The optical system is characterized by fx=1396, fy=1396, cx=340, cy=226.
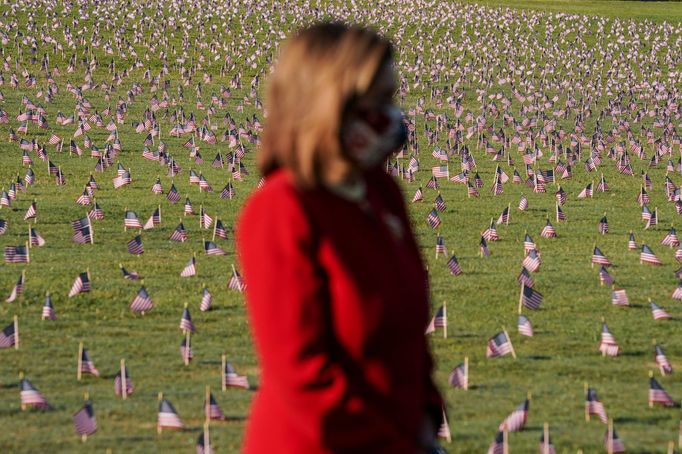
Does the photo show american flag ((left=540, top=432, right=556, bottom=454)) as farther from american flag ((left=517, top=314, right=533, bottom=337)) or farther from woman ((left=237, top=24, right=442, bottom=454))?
woman ((left=237, top=24, right=442, bottom=454))

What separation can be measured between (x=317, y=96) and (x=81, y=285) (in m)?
12.5

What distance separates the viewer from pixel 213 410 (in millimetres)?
11164

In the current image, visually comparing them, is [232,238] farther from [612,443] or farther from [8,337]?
[612,443]

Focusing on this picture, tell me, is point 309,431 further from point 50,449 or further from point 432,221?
point 432,221

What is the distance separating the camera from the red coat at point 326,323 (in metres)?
4.00

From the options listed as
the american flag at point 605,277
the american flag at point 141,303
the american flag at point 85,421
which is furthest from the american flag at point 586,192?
the american flag at point 85,421

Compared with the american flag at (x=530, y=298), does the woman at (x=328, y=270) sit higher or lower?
higher

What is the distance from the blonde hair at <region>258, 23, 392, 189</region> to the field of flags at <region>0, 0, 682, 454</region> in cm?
557

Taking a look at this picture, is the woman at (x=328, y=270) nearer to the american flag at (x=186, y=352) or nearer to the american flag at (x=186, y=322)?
the american flag at (x=186, y=352)

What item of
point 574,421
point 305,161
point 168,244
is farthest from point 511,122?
point 305,161

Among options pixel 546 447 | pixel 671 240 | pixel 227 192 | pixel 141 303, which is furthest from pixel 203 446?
pixel 227 192

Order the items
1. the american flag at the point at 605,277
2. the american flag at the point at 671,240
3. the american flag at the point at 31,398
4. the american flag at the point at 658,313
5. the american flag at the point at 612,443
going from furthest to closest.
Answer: the american flag at the point at 671,240 → the american flag at the point at 605,277 → the american flag at the point at 658,313 → the american flag at the point at 31,398 → the american flag at the point at 612,443

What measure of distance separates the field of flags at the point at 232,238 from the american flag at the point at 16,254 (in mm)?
29

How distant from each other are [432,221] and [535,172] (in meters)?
6.93
